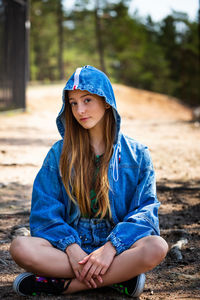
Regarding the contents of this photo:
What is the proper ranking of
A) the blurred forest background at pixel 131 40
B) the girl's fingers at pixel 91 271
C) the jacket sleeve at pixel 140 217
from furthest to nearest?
the blurred forest background at pixel 131 40, the jacket sleeve at pixel 140 217, the girl's fingers at pixel 91 271

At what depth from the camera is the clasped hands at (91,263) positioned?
2.19 m

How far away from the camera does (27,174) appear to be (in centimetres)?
542

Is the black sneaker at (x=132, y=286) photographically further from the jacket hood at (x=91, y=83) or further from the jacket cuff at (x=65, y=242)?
the jacket hood at (x=91, y=83)

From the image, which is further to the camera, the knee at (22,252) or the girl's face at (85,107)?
the girl's face at (85,107)

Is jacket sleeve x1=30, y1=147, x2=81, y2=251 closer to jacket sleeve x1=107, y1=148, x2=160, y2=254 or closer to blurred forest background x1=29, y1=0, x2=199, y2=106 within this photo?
jacket sleeve x1=107, y1=148, x2=160, y2=254

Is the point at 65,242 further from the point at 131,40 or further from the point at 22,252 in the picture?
the point at 131,40

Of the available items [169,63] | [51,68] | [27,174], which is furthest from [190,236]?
[51,68]

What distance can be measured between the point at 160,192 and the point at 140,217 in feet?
7.72

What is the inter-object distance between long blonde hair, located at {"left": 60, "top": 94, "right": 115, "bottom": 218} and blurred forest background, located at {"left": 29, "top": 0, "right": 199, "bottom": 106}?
27442mm

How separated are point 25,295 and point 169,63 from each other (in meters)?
30.2

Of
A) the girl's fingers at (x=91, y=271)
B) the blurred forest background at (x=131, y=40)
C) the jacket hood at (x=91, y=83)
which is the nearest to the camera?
the girl's fingers at (x=91, y=271)

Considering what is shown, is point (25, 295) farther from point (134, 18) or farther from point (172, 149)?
point (134, 18)

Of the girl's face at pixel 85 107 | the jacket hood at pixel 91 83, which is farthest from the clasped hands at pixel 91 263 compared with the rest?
the jacket hood at pixel 91 83

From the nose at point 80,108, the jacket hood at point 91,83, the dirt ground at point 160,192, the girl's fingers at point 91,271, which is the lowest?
the dirt ground at point 160,192
